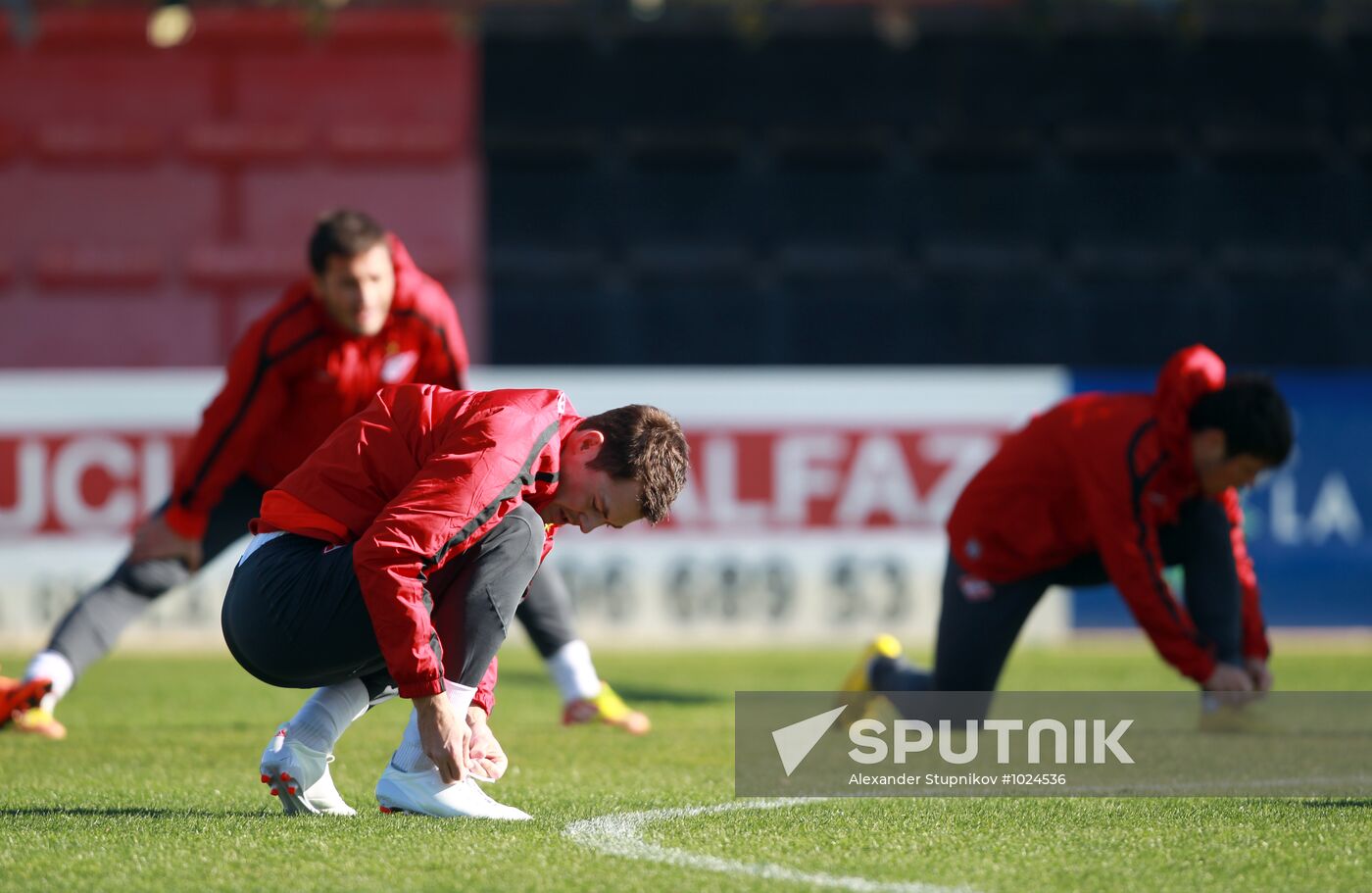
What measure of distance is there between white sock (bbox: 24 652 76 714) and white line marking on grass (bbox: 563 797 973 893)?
2.37 meters

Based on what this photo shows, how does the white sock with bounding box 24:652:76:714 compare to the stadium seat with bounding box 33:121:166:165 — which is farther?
the stadium seat with bounding box 33:121:166:165

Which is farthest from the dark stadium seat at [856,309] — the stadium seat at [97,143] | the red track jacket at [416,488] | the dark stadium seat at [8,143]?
the red track jacket at [416,488]

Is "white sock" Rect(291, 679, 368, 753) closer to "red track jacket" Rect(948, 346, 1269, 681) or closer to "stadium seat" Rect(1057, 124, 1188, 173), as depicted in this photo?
"red track jacket" Rect(948, 346, 1269, 681)

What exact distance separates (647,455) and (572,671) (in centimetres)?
232

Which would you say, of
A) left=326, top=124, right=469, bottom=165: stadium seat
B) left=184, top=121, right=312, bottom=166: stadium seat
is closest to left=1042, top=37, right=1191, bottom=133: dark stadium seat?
left=326, top=124, right=469, bottom=165: stadium seat

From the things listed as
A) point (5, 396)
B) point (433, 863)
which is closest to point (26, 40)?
point (5, 396)

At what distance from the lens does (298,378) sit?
19.5ft

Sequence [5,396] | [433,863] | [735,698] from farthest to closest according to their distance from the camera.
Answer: [5,396], [735,698], [433,863]

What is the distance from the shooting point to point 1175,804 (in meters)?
4.33

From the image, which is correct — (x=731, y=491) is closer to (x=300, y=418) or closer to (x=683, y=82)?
(x=683, y=82)

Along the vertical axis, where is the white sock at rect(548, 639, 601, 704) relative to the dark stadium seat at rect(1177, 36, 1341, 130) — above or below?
below

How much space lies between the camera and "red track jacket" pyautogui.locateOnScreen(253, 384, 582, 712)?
11.6 ft

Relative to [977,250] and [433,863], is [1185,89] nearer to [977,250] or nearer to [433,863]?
[977,250]

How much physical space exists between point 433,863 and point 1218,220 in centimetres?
950
